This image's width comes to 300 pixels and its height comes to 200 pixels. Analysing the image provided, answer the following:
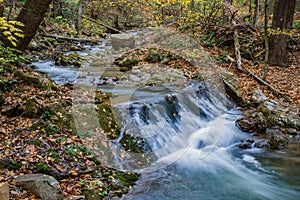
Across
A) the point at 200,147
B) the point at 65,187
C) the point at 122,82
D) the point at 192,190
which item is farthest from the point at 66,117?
the point at 122,82

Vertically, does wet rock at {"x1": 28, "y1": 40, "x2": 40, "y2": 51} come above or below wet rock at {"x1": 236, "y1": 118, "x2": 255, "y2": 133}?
above

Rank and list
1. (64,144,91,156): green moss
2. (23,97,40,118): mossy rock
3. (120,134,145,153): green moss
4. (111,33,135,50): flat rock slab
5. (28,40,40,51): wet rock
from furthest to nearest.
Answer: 1. (111,33,135,50): flat rock slab
2. (28,40,40,51): wet rock
3. (120,134,145,153): green moss
4. (23,97,40,118): mossy rock
5. (64,144,91,156): green moss

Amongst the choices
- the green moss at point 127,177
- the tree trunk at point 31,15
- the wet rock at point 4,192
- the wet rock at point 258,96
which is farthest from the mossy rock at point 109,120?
the wet rock at point 258,96

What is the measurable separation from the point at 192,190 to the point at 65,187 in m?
2.45

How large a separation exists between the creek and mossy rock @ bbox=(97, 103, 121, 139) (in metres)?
0.13

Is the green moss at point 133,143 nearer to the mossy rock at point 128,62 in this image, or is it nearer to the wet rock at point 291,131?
the wet rock at point 291,131

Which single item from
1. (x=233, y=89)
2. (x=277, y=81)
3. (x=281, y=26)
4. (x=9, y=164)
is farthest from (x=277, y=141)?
(x=281, y=26)

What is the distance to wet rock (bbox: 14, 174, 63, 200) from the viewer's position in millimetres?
3660

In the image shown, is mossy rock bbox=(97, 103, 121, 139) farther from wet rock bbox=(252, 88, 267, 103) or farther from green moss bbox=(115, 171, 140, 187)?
wet rock bbox=(252, 88, 267, 103)

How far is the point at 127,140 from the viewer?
581 cm

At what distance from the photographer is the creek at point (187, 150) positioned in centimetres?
529

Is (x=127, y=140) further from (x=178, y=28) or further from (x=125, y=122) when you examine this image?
(x=178, y=28)

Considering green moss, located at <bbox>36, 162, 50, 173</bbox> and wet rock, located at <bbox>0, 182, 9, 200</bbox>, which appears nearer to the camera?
wet rock, located at <bbox>0, 182, 9, 200</bbox>

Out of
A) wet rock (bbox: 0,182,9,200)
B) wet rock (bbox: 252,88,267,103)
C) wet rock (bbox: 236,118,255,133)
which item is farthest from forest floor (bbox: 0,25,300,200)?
wet rock (bbox: 252,88,267,103)
